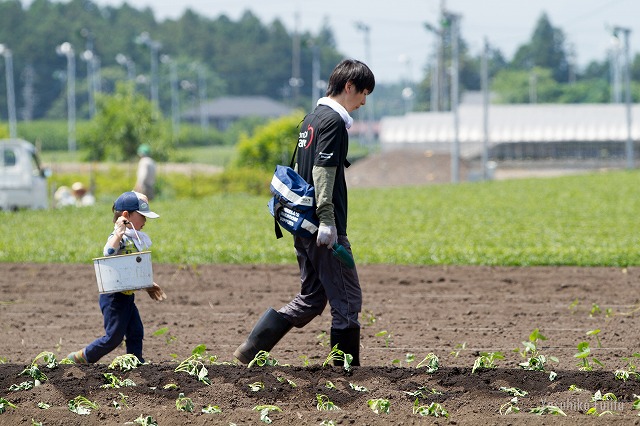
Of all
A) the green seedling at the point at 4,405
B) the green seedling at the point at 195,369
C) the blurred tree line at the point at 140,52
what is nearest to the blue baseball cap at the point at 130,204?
the green seedling at the point at 195,369

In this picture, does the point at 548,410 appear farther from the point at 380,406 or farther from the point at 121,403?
the point at 121,403

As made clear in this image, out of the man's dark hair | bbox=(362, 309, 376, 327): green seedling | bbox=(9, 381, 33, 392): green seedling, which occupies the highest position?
the man's dark hair

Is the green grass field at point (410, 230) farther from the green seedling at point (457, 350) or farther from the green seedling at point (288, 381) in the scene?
the green seedling at point (288, 381)

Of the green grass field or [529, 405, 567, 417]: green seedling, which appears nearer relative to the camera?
[529, 405, 567, 417]: green seedling

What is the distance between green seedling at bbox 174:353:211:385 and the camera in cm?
582

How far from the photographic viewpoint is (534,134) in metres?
57.4

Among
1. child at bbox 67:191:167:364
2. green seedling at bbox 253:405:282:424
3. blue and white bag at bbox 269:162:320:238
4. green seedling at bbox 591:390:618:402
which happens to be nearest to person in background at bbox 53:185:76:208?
child at bbox 67:191:167:364

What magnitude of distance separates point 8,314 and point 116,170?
26.3 metres

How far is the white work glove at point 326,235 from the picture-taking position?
606 cm

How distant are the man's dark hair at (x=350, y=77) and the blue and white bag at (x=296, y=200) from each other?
1.87ft

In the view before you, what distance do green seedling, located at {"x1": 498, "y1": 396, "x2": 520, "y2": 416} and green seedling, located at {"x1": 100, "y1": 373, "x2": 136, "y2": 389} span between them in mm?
2000

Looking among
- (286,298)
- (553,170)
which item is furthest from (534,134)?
(286,298)

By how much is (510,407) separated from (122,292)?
2614 millimetres

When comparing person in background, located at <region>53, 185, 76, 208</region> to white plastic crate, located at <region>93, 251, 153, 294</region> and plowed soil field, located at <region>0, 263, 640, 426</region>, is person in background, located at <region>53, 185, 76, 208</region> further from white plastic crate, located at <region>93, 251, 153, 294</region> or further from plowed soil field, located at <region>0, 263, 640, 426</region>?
white plastic crate, located at <region>93, 251, 153, 294</region>
